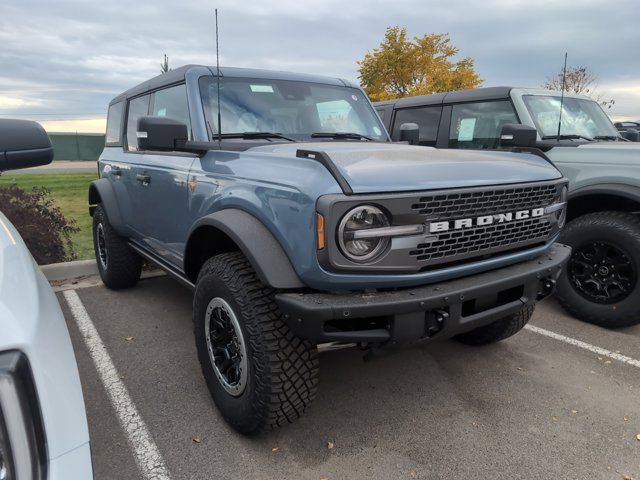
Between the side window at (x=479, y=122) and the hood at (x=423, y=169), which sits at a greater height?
the side window at (x=479, y=122)

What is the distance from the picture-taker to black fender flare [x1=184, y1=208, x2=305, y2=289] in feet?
6.65

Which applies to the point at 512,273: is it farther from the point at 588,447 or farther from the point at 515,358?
the point at 515,358

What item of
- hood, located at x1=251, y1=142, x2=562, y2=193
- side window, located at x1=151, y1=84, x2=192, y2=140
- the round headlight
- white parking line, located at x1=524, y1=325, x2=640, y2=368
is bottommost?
white parking line, located at x1=524, y1=325, x2=640, y2=368

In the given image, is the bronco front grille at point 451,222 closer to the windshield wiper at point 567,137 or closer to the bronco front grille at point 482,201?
the bronco front grille at point 482,201

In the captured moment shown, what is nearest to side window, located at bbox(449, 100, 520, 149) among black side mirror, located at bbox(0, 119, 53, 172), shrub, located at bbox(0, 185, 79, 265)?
black side mirror, located at bbox(0, 119, 53, 172)

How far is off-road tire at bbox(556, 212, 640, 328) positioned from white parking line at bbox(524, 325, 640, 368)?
0.43m

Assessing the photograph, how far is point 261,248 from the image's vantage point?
2.11m

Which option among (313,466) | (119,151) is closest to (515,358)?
(313,466)

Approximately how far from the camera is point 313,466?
2.30 metres

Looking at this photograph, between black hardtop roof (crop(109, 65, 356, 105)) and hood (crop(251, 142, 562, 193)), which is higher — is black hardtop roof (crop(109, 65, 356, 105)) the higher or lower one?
the higher one

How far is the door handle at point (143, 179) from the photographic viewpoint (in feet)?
12.0

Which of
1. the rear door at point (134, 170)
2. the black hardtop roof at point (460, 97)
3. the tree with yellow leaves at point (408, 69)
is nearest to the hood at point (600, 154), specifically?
the black hardtop roof at point (460, 97)

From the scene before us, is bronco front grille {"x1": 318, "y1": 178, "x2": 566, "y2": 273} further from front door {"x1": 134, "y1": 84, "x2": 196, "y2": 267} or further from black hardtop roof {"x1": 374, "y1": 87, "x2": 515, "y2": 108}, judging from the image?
black hardtop roof {"x1": 374, "y1": 87, "x2": 515, "y2": 108}

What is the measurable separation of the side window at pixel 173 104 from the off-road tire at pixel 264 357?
1.27m
